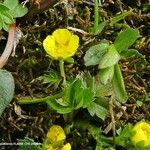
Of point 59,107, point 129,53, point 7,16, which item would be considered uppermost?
point 7,16

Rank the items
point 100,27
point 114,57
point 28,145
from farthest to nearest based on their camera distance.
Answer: point 100,27
point 114,57
point 28,145

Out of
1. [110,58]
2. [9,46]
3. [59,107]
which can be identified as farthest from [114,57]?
Result: [9,46]

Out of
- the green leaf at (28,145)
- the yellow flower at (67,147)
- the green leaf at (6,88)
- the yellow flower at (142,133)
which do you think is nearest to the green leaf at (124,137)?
the yellow flower at (142,133)

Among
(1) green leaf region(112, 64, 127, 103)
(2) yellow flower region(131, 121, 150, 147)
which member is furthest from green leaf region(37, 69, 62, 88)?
(2) yellow flower region(131, 121, 150, 147)

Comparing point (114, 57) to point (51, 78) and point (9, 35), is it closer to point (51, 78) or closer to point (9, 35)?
point (51, 78)

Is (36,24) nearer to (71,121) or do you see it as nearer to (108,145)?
(71,121)

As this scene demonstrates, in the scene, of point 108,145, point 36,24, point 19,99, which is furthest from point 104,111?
point 36,24
